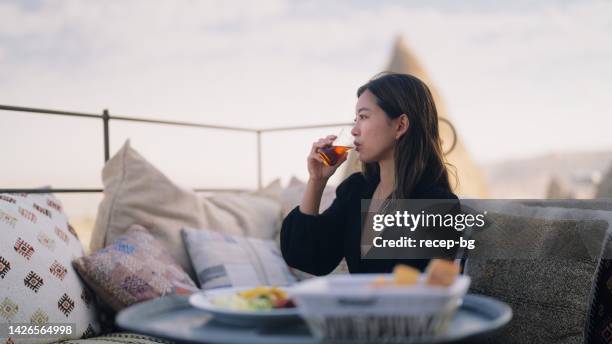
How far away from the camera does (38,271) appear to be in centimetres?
161

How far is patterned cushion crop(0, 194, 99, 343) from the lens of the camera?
153 centimetres

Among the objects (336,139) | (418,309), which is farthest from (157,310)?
(336,139)

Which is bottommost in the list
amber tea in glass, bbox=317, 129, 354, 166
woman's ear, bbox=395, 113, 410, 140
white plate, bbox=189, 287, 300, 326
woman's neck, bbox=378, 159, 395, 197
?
white plate, bbox=189, 287, 300, 326

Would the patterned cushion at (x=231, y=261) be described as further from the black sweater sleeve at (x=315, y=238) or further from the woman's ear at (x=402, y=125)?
the woman's ear at (x=402, y=125)

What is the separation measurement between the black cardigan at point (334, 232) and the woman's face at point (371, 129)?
153mm

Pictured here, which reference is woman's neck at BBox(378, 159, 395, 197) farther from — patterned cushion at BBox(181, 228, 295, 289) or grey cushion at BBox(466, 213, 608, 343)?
patterned cushion at BBox(181, 228, 295, 289)

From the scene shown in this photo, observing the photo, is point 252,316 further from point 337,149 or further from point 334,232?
point 334,232

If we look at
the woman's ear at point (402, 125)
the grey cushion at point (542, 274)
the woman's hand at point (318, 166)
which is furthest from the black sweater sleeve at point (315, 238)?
the grey cushion at point (542, 274)

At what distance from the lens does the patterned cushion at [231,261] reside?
2039 mm

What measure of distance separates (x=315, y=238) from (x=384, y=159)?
0.97 feet

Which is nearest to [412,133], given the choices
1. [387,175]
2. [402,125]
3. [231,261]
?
[402,125]

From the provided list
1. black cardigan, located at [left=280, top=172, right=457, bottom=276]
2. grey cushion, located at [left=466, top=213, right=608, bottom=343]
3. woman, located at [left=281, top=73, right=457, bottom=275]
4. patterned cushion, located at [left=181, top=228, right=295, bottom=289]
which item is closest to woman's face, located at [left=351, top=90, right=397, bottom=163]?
woman, located at [left=281, top=73, right=457, bottom=275]

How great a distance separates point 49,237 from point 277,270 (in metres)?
0.82

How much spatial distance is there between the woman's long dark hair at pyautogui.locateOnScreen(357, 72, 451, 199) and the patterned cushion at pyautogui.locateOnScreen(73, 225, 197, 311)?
0.79m
